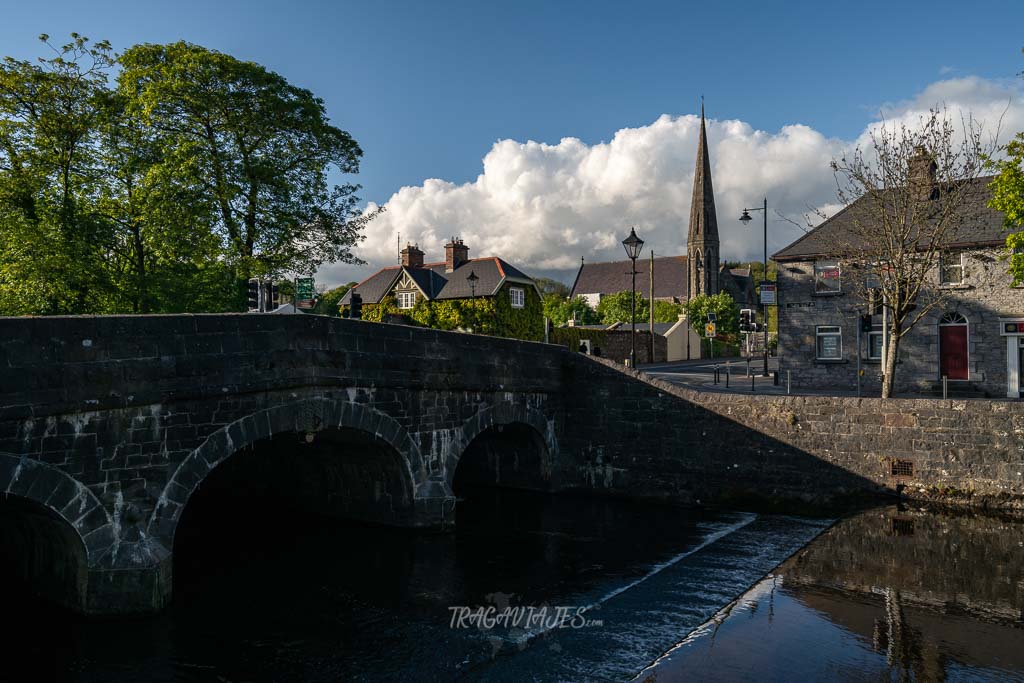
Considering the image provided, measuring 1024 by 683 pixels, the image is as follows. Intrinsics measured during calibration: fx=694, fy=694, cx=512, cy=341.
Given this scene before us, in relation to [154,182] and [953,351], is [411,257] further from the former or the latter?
[953,351]

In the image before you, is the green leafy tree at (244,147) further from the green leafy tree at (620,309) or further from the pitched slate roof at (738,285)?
the pitched slate roof at (738,285)

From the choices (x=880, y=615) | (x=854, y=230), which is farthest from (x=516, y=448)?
(x=854, y=230)

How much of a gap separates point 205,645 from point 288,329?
15.7ft

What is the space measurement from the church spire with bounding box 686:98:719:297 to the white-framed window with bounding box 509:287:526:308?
44681 millimetres

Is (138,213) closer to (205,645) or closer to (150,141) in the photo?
(150,141)

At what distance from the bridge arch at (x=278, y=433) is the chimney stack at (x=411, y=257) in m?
40.5

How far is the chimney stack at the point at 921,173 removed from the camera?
827 inches

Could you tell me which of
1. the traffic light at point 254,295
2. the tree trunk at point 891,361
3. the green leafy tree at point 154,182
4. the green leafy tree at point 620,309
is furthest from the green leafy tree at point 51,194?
the green leafy tree at point 620,309

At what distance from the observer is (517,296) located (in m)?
49.0

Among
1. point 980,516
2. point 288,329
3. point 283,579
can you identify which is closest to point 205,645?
Result: point 283,579

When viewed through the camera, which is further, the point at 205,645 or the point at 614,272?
the point at 614,272

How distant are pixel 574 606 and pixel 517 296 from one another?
128 ft

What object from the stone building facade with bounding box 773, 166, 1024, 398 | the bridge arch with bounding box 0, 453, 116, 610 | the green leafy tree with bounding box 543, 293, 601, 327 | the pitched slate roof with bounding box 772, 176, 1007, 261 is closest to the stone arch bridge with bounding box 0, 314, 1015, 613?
the bridge arch with bounding box 0, 453, 116, 610

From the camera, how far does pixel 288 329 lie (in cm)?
1139
